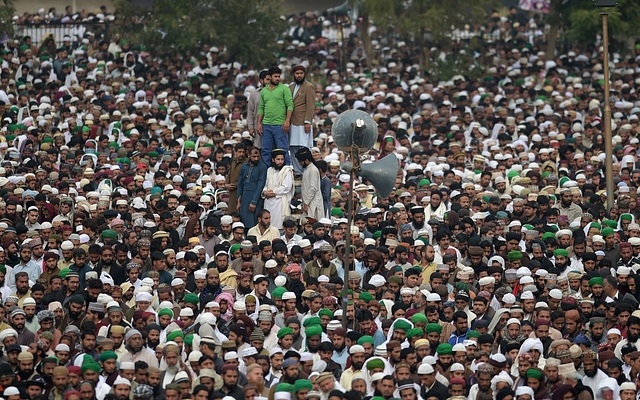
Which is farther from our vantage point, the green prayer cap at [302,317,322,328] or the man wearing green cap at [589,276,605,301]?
the man wearing green cap at [589,276,605,301]

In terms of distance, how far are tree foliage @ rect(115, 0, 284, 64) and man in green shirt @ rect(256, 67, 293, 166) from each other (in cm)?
887

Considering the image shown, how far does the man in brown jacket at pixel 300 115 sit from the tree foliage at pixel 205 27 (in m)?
8.82

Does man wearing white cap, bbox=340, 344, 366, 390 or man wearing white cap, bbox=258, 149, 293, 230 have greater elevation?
man wearing white cap, bbox=258, 149, 293, 230

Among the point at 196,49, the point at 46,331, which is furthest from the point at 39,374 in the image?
the point at 196,49

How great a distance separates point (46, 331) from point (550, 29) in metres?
17.5

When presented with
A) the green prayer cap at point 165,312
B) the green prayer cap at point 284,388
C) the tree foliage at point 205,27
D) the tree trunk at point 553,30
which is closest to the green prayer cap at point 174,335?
the green prayer cap at point 165,312

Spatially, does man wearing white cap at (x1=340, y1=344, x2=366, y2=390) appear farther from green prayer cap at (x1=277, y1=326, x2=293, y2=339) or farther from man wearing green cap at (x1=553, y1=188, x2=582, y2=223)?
man wearing green cap at (x1=553, y1=188, x2=582, y2=223)

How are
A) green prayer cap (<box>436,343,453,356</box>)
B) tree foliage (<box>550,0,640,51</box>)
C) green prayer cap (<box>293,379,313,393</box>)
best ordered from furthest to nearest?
tree foliage (<box>550,0,640,51</box>), green prayer cap (<box>436,343,453,356</box>), green prayer cap (<box>293,379,313,393</box>)

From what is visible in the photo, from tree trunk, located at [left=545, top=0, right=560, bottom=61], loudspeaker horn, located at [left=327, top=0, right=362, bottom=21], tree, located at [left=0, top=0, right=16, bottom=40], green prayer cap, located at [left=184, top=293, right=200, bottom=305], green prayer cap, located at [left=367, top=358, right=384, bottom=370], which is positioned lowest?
tree trunk, located at [left=545, top=0, right=560, bottom=61]

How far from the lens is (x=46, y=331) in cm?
1501

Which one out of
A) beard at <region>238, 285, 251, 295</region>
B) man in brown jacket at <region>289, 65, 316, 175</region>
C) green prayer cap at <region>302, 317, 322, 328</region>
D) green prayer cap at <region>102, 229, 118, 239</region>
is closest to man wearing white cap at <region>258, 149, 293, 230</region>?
man in brown jacket at <region>289, 65, 316, 175</region>

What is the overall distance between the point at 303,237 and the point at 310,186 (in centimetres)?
78

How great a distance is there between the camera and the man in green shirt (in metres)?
18.2

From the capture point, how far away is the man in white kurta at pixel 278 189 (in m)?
18.0
